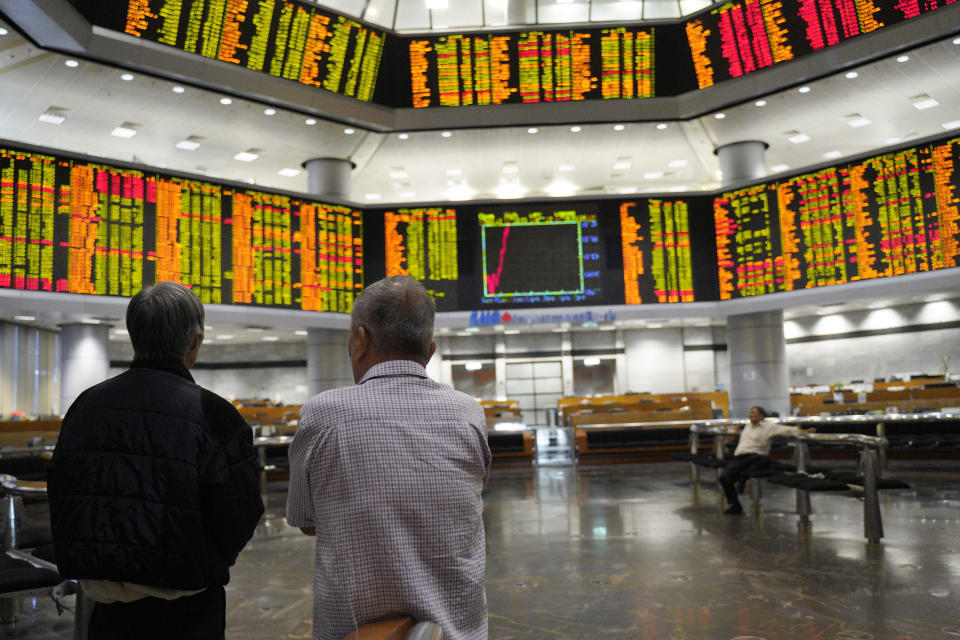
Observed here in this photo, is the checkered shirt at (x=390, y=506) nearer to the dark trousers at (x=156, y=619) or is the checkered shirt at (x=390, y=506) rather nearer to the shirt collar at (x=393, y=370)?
the shirt collar at (x=393, y=370)

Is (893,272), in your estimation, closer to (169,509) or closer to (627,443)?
(627,443)

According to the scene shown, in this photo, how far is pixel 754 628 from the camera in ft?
11.8

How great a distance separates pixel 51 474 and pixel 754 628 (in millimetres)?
3214

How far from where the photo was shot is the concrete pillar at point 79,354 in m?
12.7

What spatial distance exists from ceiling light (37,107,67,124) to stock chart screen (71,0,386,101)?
310cm

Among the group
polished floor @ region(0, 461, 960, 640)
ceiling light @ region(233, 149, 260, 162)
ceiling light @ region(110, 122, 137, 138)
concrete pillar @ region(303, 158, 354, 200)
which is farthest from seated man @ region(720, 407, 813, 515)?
ceiling light @ region(110, 122, 137, 138)

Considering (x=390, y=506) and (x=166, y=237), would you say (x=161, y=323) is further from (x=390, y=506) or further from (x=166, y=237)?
(x=166, y=237)

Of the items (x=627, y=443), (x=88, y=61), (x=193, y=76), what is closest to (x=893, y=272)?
(x=627, y=443)

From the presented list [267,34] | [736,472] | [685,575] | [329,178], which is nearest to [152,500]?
[685,575]

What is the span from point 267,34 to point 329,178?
3.46 meters

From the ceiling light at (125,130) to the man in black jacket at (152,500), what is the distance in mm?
13319

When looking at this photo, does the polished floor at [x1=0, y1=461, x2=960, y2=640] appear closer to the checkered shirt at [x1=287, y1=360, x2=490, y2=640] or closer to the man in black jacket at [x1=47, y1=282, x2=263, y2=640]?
the man in black jacket at [x1=47, y1=282, x2=263, y2=640]

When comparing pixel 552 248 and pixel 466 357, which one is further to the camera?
pixel 466 357

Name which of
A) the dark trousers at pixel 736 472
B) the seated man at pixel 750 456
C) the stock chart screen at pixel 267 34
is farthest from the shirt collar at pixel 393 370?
the stock chart screen at pixel 267 34
